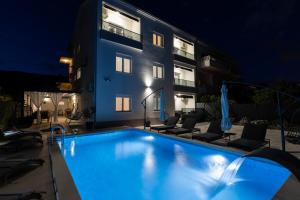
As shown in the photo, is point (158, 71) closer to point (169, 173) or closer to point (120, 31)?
point (120, 31)

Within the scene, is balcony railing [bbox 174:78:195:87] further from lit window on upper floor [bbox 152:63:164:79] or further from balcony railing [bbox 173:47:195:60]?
balcony railing [bbox 173:47:195:60]

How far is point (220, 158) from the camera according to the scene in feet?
20.1

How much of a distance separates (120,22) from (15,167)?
1511 cm

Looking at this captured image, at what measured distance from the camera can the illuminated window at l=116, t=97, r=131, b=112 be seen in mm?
14078

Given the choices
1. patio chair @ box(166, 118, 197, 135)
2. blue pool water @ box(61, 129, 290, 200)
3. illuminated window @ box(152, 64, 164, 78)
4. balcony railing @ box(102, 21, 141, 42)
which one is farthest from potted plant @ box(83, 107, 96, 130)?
illuminated window @ box(152, 64, 164, 78)

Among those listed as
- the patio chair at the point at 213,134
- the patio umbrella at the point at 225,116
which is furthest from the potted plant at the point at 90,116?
the patio umbrella at the point at 225,116

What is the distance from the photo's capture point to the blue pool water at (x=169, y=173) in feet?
13.8

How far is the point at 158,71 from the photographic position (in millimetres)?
17406

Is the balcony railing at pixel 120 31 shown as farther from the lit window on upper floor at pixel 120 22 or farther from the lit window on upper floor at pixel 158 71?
the lit window on upper floor at pixel 158 71

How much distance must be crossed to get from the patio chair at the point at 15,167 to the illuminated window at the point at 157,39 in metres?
14.9

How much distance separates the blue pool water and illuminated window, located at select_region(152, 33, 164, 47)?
12.2 meters

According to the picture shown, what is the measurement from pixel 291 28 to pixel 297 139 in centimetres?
3803

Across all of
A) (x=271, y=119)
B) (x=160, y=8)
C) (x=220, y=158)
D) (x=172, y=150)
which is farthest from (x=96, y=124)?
(x=160, y=8)

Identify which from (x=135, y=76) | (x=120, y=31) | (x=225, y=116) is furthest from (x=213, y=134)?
(x=120, y=31)
